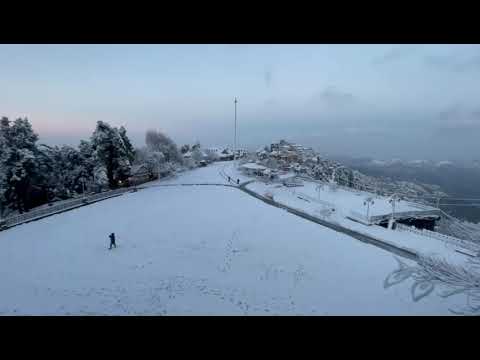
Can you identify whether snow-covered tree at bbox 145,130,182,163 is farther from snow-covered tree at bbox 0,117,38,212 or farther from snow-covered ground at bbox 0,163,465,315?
A: snow-covered ground at bbox 0,163,465,315

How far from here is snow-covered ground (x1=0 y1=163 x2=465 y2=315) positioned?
25.3 ft

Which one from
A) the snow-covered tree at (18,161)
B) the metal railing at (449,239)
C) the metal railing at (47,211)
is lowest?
the metal railing at (47,211)

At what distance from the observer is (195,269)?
34.6 ft

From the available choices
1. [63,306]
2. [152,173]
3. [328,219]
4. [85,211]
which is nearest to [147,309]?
[63,306]

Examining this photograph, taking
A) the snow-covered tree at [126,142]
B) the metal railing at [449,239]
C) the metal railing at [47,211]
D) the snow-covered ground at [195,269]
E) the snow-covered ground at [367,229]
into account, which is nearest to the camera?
the snow-covered ground at [195,269]

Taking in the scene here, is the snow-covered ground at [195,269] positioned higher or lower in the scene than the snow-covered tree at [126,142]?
lower

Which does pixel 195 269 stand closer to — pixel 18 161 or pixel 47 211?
pixel 47 211

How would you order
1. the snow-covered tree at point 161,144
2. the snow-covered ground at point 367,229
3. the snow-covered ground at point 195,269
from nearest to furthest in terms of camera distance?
1. the snow-covered ground at point 195,269
2. the snow-covered ground at point 367,229
3. the snow-covered tree at point 161,144

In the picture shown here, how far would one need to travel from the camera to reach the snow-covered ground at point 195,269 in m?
7.70

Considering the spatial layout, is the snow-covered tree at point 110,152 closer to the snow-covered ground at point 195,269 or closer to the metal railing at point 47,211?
the metal railing at point 47,211

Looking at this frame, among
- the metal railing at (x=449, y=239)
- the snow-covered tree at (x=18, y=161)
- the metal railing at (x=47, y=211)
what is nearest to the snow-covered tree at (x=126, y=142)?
the metal railing at (x=47, y=211)

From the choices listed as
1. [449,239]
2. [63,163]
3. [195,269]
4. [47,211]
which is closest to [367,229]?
[449,239]

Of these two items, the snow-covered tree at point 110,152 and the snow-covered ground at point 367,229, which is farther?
the snow-covered tree at point 110,152

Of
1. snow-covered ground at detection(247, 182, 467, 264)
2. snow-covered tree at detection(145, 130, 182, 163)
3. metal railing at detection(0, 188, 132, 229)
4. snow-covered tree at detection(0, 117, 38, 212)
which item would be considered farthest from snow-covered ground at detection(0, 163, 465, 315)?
snow-covered tree at detection(145, 130, 182, 163)
